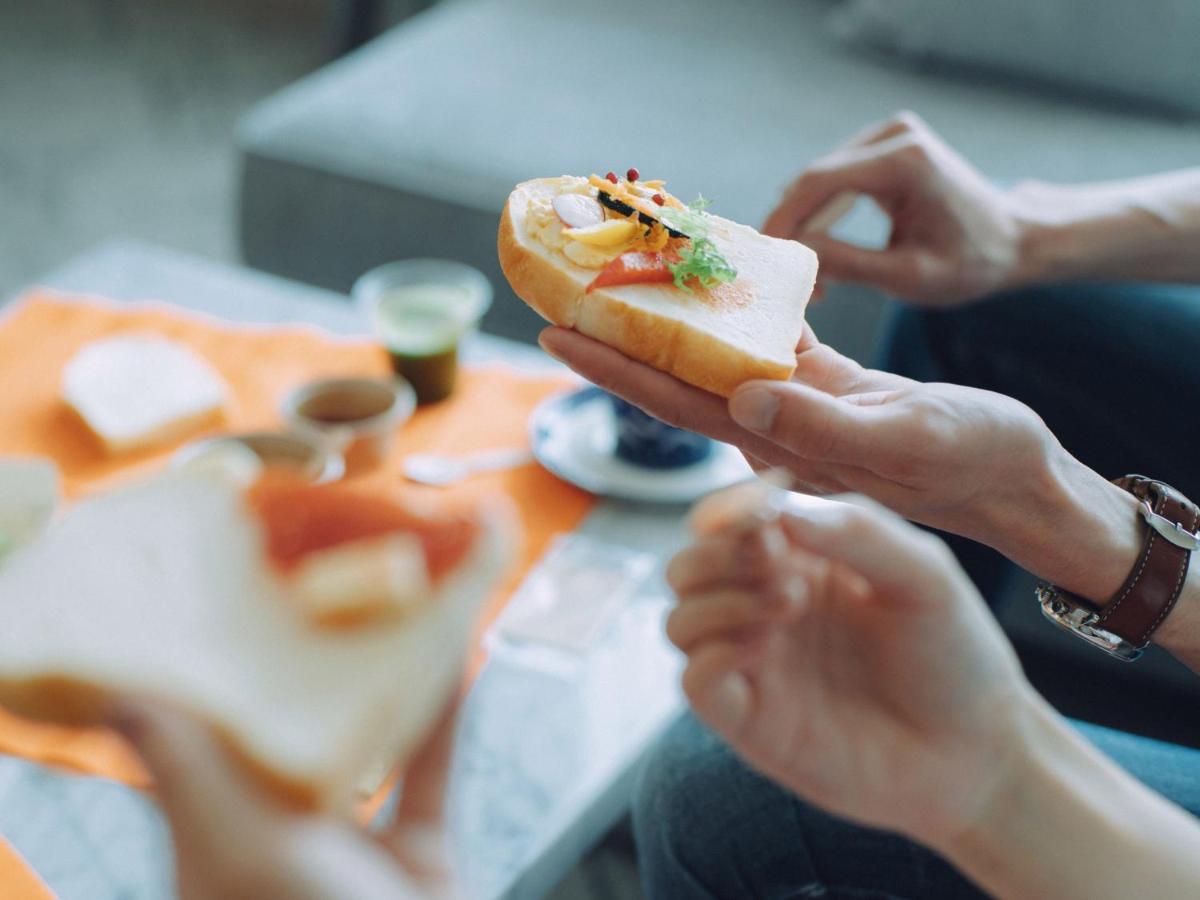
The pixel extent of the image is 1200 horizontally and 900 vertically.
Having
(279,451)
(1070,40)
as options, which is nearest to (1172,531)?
(279,451)

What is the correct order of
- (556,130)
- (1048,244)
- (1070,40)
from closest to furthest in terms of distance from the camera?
(1048,244) → (556,130) → (1070,40)

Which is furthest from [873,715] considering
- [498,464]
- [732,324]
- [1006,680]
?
[498,464]

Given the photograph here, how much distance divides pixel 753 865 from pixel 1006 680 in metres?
0.40

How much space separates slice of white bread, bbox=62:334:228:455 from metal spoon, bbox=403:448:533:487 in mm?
228

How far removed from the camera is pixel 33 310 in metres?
1.41

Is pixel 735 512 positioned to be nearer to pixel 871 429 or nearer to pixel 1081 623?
pixel 871 429

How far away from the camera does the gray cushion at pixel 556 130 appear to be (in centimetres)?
170

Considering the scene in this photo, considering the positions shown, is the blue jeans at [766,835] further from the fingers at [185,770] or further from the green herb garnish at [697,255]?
the fingers at [185,770]

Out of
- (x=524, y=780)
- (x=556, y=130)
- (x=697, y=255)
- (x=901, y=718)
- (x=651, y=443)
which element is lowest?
(x=524, y=780)

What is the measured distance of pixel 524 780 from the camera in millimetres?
917

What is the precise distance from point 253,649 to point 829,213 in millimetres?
728

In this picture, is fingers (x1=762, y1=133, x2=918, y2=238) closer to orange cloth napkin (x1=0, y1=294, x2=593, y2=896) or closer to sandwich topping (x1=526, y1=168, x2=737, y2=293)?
sandwich topping (x1=526, y1=168, x2=737, y2=293)

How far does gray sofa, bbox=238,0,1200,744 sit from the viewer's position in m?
1.69

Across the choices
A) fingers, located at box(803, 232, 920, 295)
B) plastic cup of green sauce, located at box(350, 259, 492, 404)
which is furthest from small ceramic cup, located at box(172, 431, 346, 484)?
fingers, located at box(803, 232, 920, 295)
